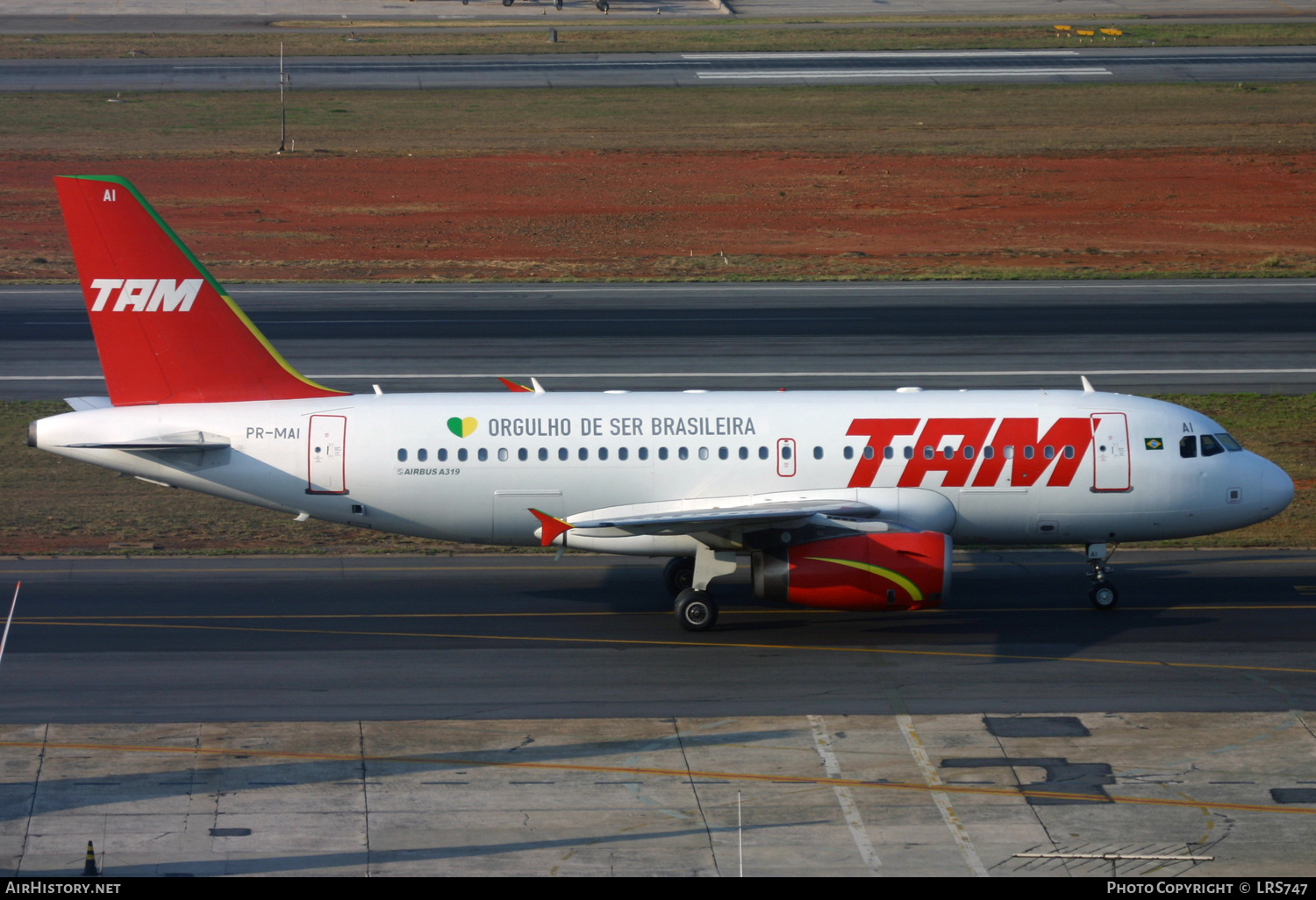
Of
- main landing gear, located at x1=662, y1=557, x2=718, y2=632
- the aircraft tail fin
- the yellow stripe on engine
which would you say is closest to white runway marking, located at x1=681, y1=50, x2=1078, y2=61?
the aircraft tail fin

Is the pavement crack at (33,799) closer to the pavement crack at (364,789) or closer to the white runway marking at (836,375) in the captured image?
the pavement crack at (364,789)

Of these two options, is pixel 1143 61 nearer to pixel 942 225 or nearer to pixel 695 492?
pixel 942 225

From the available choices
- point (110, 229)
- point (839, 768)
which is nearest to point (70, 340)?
point (110, 229)

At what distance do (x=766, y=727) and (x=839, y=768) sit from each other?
187 cm

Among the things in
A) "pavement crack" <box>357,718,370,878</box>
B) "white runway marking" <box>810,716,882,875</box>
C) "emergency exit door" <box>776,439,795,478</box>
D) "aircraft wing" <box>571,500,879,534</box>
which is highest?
"emergency exit door" <box>776,439,795,478</box>

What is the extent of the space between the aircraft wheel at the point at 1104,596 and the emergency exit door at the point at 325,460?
1555cm

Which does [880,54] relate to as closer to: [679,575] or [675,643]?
[679,575]

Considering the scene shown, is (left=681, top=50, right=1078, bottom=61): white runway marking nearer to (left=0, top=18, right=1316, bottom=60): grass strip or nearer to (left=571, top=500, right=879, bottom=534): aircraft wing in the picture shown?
(left=0, top=18, right=1316, bottom=60): grass strip

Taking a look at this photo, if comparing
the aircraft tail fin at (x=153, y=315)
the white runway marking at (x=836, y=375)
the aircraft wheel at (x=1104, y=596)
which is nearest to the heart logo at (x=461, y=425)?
the aircraft tail fin at (x=153, y=315)

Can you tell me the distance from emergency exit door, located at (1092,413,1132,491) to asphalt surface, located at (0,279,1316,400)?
17.0m

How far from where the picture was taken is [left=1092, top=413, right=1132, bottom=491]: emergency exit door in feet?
91.4

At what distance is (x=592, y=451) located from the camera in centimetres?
2805

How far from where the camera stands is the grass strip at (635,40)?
113 metres

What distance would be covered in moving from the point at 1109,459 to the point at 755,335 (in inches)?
1003
